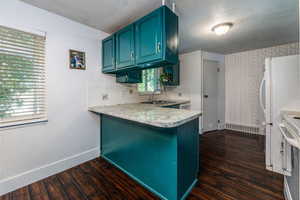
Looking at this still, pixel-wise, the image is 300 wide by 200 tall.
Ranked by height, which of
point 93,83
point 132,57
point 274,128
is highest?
point 132,57

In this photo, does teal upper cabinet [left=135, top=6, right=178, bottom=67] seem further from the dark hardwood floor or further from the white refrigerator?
the dark hardwood floor

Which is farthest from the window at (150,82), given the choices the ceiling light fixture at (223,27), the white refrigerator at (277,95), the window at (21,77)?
the white refrigerator at (277,95)

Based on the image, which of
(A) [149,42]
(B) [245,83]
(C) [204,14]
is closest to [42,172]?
(A) [149,42]

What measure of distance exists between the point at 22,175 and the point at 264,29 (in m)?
4.33

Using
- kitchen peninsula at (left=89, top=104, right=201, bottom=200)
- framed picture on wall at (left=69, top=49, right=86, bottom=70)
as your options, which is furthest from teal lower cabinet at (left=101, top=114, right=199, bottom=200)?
framed picture on wall at (left=69, top=49, right=86, bottom=70)

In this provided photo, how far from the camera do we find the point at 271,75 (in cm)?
192

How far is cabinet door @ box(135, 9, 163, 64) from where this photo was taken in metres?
1.54

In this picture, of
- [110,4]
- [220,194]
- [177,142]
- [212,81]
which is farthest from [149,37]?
[212,81]

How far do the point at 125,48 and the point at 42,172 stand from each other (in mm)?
2092

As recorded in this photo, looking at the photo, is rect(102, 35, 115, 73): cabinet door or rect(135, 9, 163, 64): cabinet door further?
→ rect(102, 35, 115, 73): cabinet door

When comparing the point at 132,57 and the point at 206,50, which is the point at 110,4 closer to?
the point at 132,57

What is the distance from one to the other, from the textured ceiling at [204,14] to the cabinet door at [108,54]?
24cm

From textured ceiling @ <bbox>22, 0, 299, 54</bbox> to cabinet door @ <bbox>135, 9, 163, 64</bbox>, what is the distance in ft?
0.71

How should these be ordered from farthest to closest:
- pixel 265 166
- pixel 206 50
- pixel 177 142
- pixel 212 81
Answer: pixel 212 81
pixel 206 50
pixel 265 166
pixel 177 142
